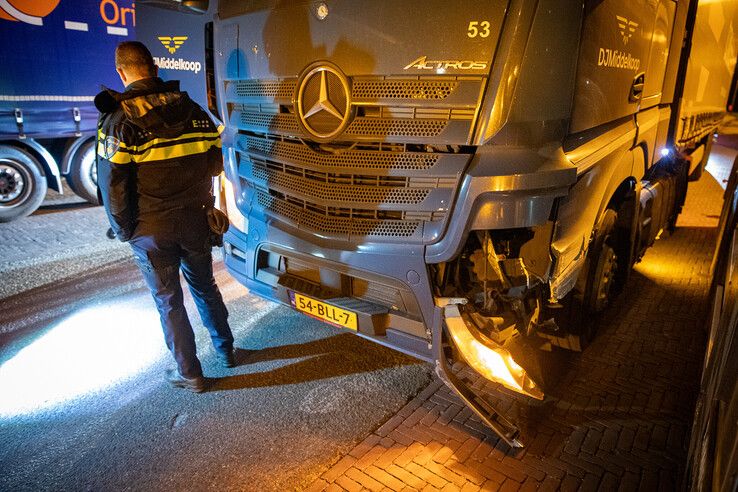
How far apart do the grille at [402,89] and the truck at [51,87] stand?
19.5 ft

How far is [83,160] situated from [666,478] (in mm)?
7918

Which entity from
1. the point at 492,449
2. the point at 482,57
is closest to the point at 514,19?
the point at 482,57

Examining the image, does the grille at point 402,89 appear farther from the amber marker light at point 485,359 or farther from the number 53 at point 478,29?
the amber marker light at point 485,359

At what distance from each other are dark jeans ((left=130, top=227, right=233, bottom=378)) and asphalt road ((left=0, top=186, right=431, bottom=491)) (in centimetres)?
33

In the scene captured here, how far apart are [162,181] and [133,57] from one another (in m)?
0.71

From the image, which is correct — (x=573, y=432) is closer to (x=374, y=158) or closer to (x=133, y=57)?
(x=374, y=158)

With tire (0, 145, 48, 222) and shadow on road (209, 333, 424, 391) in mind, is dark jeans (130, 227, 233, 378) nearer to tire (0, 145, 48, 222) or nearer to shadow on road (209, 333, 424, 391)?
shadow on road (209, 333, 424, 391)

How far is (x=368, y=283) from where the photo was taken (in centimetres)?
304

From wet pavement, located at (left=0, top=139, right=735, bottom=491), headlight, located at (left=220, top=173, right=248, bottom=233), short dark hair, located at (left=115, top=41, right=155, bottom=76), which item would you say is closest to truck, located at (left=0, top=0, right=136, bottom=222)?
wet pavement, located at (left=0, top=139, right=735, bottom=491)

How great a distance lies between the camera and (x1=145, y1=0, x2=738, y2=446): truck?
2492 millimetres

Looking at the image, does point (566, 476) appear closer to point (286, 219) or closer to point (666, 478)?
point (666, 478)

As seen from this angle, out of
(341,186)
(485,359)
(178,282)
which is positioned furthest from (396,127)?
(178,282)

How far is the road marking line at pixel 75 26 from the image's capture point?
6.90 meters

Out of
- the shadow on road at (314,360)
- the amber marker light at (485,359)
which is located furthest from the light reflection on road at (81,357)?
the amber marker light at (485,359)
